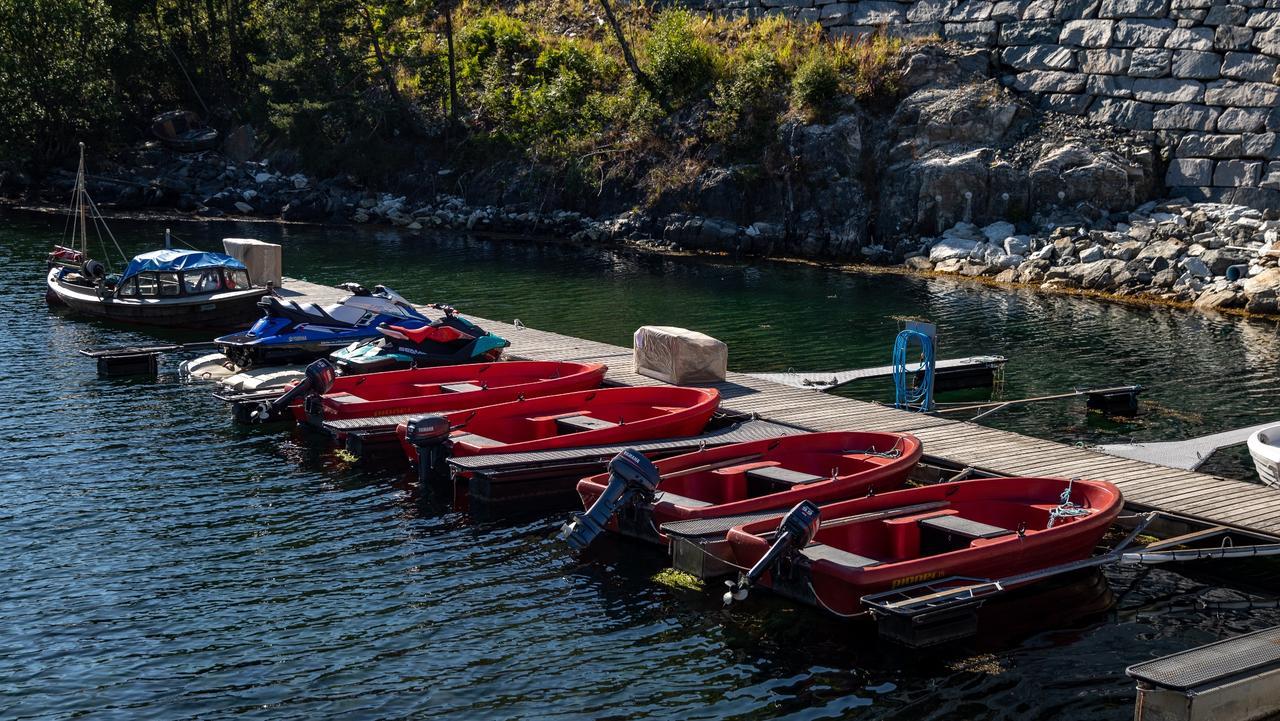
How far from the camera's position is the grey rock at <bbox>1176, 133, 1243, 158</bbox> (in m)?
37.4

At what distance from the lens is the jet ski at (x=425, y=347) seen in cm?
2173

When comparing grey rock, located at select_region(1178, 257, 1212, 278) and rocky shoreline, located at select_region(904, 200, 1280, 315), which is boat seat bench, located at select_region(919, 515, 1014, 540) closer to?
rocky shoreline, located at select_region(904, 200, 1280, 315)

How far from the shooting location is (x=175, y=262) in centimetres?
2738

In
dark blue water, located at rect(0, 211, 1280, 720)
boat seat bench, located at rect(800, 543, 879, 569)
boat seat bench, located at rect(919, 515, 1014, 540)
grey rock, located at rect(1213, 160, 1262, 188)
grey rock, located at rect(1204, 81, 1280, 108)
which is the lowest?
dark blue water, located at rect(0, 211, 1280, 720)

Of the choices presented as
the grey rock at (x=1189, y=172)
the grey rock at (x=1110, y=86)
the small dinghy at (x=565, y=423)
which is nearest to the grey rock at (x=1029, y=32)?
the grey rock at (x=1110, y=86)

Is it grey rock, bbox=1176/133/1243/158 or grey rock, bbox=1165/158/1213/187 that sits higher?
grey rock, bbox=1176/133/1243/158

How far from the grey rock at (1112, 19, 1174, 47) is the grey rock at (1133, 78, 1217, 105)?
124 centimetres

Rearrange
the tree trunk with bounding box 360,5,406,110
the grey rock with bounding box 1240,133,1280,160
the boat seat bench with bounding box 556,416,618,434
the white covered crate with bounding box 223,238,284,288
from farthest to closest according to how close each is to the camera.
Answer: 1. the tree trunk with bounding box 360,5,406,110
2. the grey rock with bounding box 1240,133,1280,160
3. the white covered crate with bounding box 223,238,284,288
4. the boat seat bench with bounding box 556,416,618,434

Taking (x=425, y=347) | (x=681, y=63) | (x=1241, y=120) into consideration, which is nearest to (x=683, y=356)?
(x=425, y=347)

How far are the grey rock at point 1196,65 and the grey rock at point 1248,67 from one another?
28 cm

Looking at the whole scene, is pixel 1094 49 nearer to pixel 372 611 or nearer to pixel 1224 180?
pixel 1224 180

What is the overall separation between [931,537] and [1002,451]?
3.84m

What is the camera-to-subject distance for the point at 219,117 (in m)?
60.2

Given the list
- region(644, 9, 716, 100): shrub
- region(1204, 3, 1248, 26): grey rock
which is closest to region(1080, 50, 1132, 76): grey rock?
region(1204, 3, 1248, 26): grey rock
